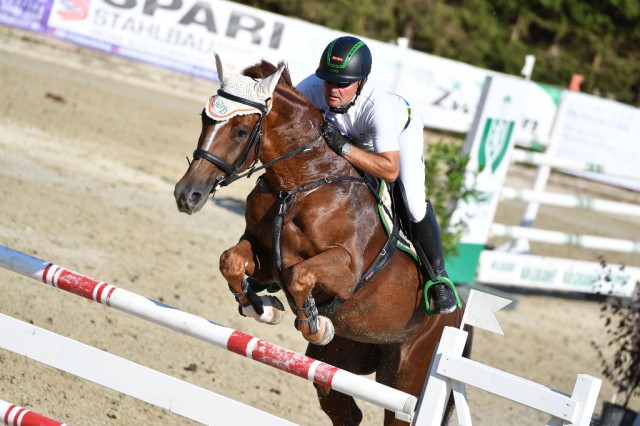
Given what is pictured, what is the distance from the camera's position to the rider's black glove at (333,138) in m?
3.54

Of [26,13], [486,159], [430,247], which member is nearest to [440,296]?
[430,247]

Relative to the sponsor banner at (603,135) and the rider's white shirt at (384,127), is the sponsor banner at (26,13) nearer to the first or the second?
Result: the sponsor banner at (603,135)

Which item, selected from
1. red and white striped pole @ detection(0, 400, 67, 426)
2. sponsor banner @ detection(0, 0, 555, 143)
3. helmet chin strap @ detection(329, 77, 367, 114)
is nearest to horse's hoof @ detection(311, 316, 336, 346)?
helmet chin strap @ detection(329, 77, 367, 114)

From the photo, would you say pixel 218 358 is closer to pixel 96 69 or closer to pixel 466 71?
pixel 466 71

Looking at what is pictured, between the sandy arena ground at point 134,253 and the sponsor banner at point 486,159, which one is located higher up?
the sponsor banner at point 486,159

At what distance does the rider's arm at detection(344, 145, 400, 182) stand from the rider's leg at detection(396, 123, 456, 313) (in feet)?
0.83

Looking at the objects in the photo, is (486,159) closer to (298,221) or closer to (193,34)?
(298,221)

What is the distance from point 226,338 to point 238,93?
921 millimetres

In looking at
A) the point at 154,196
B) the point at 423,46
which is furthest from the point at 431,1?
the point at 154,196

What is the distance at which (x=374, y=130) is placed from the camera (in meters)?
3.60

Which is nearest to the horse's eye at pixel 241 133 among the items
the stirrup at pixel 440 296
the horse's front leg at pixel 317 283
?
the horse's front leg at pixel 317 283

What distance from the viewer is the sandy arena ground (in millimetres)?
4938

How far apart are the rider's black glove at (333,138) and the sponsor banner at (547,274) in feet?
16.5

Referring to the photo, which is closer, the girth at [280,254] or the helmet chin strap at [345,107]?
the girth at [280,254]
